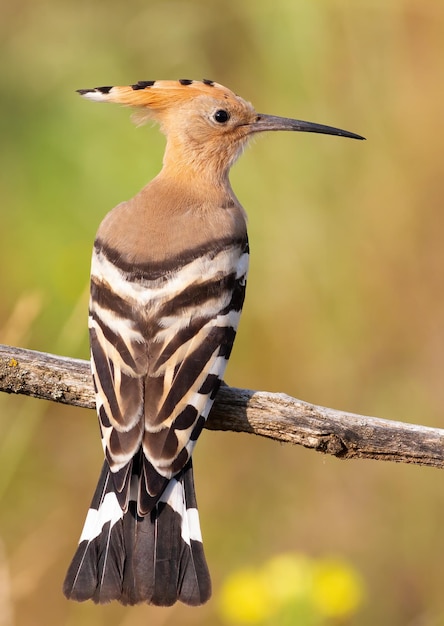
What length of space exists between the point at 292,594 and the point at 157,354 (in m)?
0.66

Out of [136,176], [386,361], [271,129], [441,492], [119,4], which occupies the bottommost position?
[441,492]

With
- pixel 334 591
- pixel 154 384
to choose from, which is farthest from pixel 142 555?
pixel 334 591

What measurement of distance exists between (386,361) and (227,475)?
2.30 feet

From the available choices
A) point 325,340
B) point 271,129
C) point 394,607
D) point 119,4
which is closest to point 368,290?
point 325,340

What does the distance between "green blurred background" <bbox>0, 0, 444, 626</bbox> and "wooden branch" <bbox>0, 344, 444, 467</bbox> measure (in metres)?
0.60

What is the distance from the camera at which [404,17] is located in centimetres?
412

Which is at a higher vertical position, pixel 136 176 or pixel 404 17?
pixel 404 17

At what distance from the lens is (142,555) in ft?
8.23

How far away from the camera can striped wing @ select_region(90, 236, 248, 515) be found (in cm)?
248

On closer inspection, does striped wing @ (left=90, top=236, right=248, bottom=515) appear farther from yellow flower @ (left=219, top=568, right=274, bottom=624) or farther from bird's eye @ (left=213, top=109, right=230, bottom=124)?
bird's eye @ (left=213, top=109, right=230, bottom=124)

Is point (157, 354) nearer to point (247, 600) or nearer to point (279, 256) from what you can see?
point (247, 600)

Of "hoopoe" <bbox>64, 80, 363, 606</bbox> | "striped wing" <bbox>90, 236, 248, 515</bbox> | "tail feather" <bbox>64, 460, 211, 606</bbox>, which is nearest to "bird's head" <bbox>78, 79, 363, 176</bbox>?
"hoopoe" <bbox>64, 80, 363, 606</bbox>

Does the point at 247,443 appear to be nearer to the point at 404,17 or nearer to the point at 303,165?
the point at 303,165

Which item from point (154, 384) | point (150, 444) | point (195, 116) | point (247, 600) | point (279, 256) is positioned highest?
point (195, 116)
